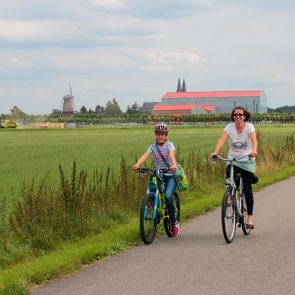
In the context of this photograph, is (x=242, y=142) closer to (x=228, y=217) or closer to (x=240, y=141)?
(x=240, y=141)

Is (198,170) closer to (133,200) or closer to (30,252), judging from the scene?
(133,200)

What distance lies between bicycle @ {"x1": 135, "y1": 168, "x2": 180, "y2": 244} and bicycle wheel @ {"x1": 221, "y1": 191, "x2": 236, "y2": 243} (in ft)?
3.09

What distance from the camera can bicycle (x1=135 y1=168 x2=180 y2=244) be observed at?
30.1 feet

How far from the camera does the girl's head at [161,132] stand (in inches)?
379

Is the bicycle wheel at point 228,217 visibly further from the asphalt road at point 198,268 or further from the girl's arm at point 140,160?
the girl's arm at point 140,160

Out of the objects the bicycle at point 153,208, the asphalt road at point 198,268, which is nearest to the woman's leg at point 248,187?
the asphalt road at point 198,268

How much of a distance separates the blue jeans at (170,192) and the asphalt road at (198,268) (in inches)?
15.5

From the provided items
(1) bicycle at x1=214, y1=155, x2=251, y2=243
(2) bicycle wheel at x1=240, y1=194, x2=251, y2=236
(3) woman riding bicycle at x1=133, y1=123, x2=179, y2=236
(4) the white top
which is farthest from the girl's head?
(2) bicycle wheel at x1=240, y1=194, x2=251, y2=236

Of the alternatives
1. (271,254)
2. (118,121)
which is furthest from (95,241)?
(118,121)

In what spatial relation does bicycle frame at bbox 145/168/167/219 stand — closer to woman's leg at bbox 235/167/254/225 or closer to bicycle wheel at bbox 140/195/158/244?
bicycle wheel at bbox 140/195/158/244

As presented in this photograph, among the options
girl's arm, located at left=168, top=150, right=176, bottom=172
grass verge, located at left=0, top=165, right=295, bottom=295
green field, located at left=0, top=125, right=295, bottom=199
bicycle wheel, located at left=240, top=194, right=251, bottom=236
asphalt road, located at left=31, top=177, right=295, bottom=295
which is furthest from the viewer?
green field, located at left=0, top=125, right=295, bottom=199

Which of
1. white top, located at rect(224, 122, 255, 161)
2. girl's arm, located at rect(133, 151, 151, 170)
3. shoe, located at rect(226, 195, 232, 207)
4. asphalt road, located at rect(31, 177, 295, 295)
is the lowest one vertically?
asphalt road, located at rect(31, 177, 295, 295)

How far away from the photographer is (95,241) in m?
9.39

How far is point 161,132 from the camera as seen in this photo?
9.64m
